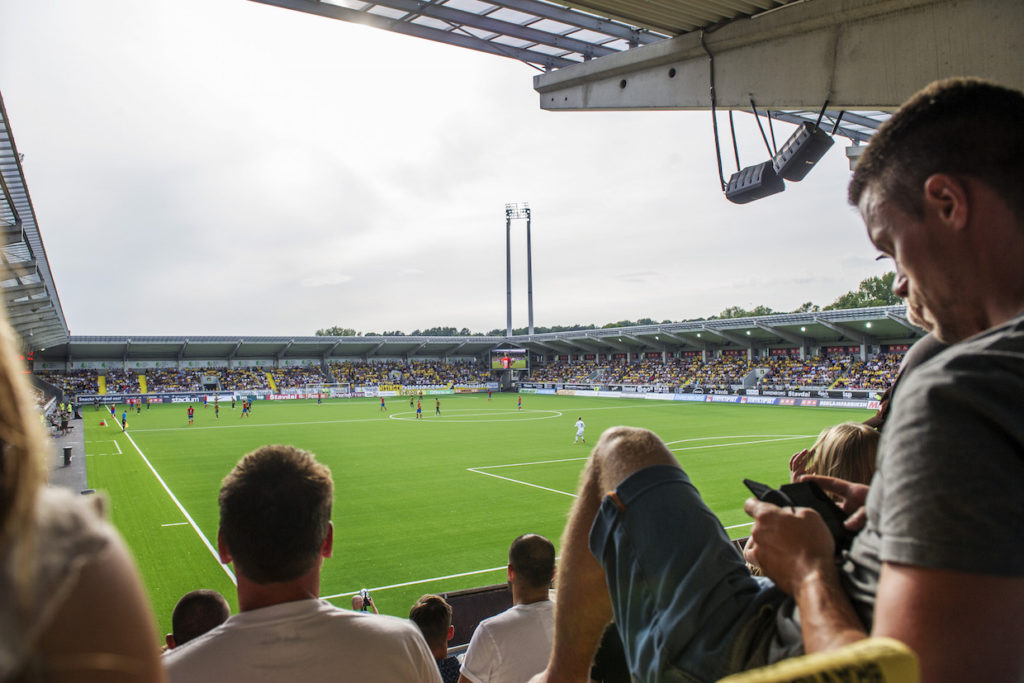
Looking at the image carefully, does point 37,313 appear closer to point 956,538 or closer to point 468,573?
point 468,573

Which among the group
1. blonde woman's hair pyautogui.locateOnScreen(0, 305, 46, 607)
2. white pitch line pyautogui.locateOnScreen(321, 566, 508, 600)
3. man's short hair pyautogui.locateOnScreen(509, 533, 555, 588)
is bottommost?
white pitch line pyautogui.locateOnScreen(321, 566, 508, 600)

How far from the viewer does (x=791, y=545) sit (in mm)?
1638

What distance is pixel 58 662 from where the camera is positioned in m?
0.83

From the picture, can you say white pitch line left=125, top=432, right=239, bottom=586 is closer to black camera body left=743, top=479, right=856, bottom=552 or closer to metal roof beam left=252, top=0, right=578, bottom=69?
metal roof beam left=252, top=0, right=578, bottom=69

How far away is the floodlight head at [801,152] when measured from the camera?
6961 mm

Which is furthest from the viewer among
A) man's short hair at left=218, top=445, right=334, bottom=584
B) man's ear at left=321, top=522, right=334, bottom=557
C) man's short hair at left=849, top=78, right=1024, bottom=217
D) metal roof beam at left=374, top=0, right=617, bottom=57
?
metal roof beam at left=374, top=0, right=617, bottom=57

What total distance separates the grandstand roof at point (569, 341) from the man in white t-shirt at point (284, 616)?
152 feet

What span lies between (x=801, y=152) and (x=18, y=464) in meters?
7.60

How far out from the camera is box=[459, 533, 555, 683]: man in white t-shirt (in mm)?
3986

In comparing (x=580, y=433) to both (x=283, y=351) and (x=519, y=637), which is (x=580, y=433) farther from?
(x=283, y=351)

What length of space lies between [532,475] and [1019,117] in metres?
19.3

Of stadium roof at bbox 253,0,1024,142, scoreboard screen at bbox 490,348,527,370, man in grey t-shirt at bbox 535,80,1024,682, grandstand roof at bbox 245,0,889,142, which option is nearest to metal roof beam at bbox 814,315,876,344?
scoreboard screen at bbox 490,348,527,370

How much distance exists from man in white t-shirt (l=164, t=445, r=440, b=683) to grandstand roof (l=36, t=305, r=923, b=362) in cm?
4641

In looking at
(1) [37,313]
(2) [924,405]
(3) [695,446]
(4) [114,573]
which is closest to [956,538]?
(2) [924,405]
